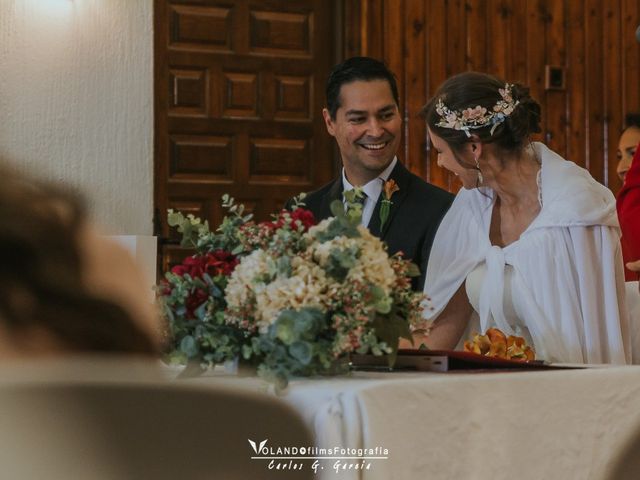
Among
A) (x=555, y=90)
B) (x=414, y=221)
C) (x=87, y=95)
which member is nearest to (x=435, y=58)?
(x=555, y=90)

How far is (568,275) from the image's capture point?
3.27 metres

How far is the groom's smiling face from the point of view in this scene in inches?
159

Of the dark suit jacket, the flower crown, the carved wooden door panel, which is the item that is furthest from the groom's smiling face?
the carved wooden door panel

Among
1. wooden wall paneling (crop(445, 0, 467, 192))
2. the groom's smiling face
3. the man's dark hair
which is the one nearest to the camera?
the groom's smiling face

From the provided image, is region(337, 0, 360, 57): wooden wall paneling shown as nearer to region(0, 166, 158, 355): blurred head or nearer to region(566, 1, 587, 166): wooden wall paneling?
region(566, 1, 587, 166): wooden wall paneling

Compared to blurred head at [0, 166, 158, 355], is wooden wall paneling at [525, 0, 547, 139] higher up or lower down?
higher up

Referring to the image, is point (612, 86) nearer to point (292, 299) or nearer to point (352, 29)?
point (352, 29)

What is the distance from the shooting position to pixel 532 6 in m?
7.26

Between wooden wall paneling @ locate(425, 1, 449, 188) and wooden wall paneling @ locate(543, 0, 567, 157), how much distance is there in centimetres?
69

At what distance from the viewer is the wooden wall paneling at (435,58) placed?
6.96 m

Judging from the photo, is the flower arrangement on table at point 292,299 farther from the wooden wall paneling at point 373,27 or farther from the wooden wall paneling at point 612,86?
the wooden wall paneling at point 612,86

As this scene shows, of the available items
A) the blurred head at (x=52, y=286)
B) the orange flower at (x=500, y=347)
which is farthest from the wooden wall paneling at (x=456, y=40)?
the blurred head at (x=52, y=286)

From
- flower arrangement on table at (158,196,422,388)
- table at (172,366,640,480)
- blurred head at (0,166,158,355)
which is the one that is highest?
blurred head at (0,166,158,355)

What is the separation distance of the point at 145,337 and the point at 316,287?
1125 millimetres
